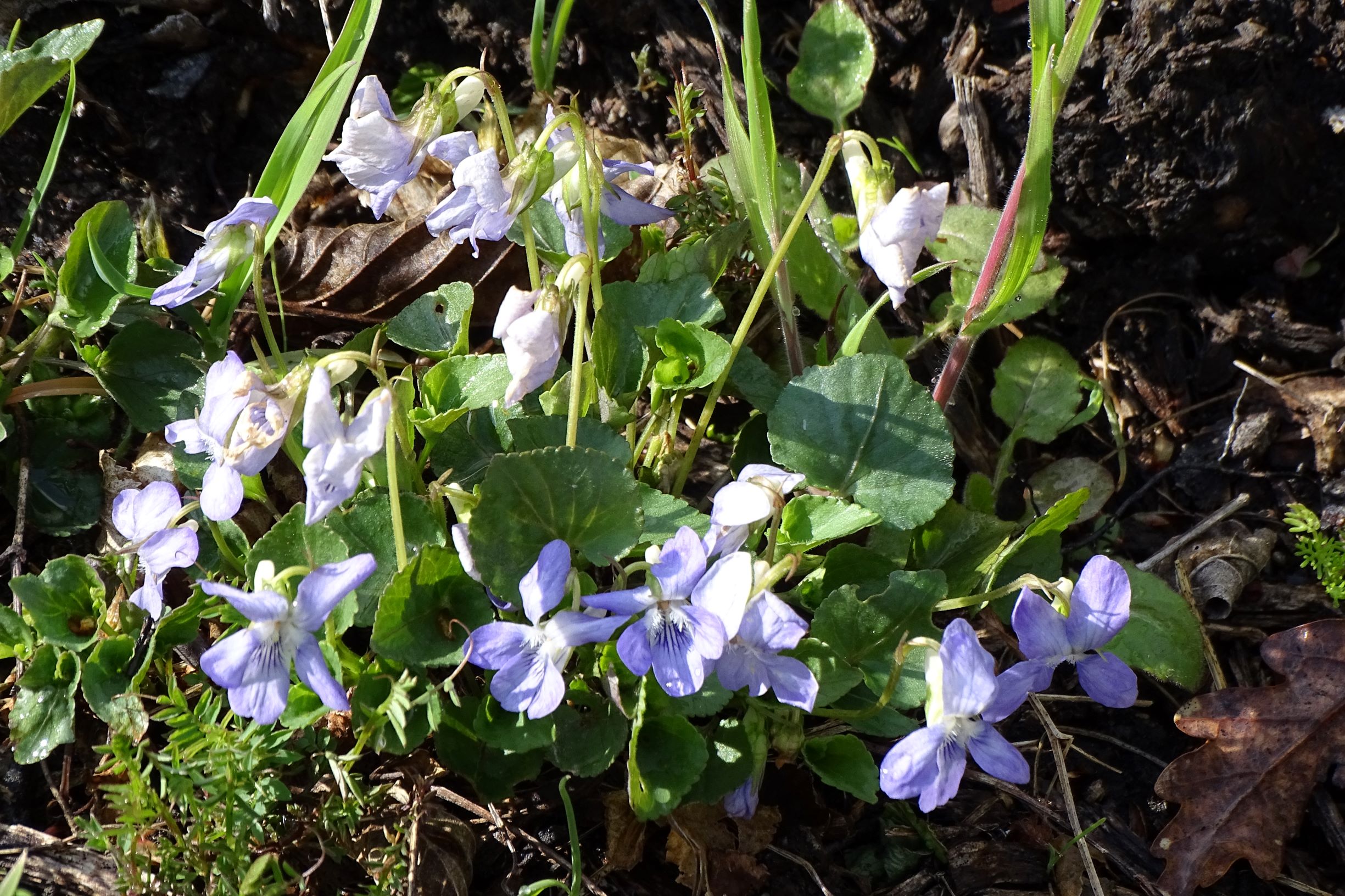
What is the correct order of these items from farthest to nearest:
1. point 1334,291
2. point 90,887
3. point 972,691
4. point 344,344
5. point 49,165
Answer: point 1334,291
point 344,344
point 49,165
point 90,887
point 972,691

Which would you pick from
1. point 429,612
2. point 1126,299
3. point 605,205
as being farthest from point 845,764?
point 1126,299

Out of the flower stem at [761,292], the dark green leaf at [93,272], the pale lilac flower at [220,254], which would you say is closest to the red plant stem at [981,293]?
the flower stem at [761,292]

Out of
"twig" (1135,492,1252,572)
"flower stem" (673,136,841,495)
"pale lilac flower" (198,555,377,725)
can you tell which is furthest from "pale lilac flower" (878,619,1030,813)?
"twig" (1135,492,1252,572)

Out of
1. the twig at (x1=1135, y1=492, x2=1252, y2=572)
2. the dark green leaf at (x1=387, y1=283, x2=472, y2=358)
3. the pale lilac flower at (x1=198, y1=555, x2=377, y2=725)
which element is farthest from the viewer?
the twig at (x1=1135, y1=492, x2=1252, y2=572)

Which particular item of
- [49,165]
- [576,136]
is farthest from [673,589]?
[49,165]

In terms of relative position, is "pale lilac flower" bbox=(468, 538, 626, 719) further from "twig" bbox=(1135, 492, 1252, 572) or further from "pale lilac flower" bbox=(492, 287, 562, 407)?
"twig" bbox=(1135, 492, 1252, 572)

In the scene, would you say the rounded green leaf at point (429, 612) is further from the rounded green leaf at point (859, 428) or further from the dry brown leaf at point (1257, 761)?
the dry brown leaf at point (1257, 761)

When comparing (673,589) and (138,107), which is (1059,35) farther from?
(138,107)
